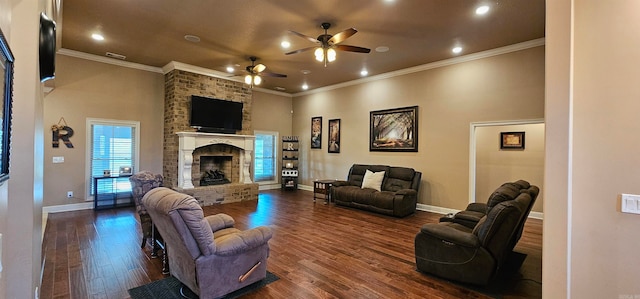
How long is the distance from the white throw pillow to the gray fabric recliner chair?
13.2 feet

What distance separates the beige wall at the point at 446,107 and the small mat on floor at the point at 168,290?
4567mm

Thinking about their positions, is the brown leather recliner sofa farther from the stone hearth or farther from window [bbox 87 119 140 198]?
window [bbox 87 119 140 198]

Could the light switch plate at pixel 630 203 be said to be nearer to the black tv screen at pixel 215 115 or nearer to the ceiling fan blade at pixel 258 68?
the ceiling fan blade at pixel 258 68

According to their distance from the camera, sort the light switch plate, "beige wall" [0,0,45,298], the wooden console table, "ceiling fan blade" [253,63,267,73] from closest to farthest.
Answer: "beige wall" [0,0,45,298]
the light switch plate
"ceiling fan blade" [253,63,267,73]
the wooden console table

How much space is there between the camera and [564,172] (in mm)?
1845

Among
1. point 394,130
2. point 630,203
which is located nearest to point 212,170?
point 394,130

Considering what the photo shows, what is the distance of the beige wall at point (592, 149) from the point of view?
1.72m

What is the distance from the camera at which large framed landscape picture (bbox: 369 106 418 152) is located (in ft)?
21.4

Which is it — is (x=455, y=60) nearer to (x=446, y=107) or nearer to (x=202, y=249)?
(x=446, y=107)

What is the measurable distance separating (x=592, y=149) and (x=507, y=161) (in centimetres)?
502

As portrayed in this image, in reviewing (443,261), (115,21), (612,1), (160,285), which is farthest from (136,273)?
(612,1)

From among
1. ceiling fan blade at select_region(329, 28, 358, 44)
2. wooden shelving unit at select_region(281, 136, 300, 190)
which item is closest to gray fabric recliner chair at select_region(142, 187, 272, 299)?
ceiling fan blade at select_region(329, 28, 358, 44)

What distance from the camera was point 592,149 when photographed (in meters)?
1.83

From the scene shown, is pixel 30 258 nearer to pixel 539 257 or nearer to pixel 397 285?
pixel 397 285
